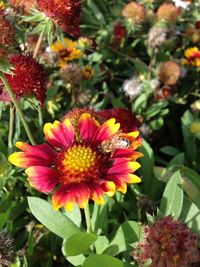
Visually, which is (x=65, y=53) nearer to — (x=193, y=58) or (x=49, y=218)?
(x=193, y=58)

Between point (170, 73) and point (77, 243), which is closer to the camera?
point (77, 243)

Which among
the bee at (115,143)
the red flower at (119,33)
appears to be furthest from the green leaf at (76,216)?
the red flower at (119,33)

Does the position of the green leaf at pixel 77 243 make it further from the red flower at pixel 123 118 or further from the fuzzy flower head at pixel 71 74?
the fuzzy flower head at pixel 71 74

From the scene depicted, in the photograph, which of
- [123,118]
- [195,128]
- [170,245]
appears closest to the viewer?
[170,245]

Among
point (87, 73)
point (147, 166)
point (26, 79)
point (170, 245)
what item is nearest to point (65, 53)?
point (87, 73)

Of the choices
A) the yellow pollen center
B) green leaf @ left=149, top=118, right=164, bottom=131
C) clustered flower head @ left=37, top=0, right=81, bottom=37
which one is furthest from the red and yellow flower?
green leaf @ left=149, top=118, right=164, bottom=131

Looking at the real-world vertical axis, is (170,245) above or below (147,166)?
above

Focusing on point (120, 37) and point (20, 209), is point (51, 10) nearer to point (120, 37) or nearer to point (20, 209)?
point (20, 209)
